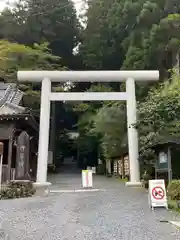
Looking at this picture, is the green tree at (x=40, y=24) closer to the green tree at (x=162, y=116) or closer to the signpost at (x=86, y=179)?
the green tree at (x=162, y=116)

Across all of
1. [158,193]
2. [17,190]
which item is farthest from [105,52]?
[158,193]

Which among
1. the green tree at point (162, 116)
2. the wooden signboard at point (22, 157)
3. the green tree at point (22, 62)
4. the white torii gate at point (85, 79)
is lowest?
the wooden signboard at point (22, 157)

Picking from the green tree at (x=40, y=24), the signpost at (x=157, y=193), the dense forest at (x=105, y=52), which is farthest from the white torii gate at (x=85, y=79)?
the green tree at (x=40, y=24)

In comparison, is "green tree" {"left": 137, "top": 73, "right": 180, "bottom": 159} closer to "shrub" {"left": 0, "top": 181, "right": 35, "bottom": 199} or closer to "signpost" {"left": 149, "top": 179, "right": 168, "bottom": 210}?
"signpost" {"left": 149, "top": 179, "right": 168, "bottom": 210}

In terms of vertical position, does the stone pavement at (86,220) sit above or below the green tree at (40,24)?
below

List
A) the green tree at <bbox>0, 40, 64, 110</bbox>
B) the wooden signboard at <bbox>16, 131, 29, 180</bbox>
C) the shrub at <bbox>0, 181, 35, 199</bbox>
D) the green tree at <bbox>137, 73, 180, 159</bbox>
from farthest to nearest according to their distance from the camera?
the green tree at <bbox>0, 40, 64, 110</bbox> < the wooden signboard at <bbox>16, 131, 29, 180</bbox> < the green tree at <bbox>137, 73, 180, 159</bbox> < the shrub at <bbox>0, 181, 35, 199</bbox>

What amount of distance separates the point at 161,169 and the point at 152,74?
203 inches

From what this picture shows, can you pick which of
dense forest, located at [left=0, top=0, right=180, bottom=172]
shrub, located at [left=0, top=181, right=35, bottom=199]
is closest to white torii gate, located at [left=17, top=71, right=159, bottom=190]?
dense forest, located at [left=0, top=0, right=180, bottom=172]

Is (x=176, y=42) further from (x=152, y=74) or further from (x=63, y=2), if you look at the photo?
(x=63, y=2)

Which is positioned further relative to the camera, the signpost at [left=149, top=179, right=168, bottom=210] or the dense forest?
the dense forest

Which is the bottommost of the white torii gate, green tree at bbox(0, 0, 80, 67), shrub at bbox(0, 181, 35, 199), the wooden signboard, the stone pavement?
the stone pavement

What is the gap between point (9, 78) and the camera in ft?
72.2

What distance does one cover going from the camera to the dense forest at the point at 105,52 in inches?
541

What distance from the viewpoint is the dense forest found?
1374 cm
